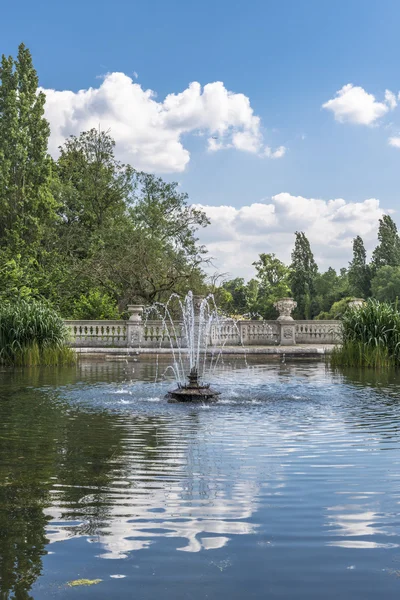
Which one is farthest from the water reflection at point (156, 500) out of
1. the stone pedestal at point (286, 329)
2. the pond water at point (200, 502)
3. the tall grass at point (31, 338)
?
the stone pedestal at point (286, 329)

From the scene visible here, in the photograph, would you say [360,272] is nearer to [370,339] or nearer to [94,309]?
[94,309]

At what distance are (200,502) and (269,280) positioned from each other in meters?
89.2

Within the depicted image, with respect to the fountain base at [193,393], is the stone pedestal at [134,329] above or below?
above

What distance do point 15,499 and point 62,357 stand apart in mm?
14795

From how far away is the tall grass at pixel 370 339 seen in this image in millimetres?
18844

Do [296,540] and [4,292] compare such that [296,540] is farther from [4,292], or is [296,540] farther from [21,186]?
[21,186]

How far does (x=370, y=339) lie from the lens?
1903 centimetres

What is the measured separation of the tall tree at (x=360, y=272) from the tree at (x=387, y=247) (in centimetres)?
162

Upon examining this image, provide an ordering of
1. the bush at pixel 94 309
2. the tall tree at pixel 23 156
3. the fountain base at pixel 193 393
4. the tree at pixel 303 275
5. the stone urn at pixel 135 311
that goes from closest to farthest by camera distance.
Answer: the fountain base at pixel 193 393 → the stone urn at pixel 135 311 → the bush at pixel 94 309 → the tall tree at pixel 23 156 → the tree at pixel 303 275

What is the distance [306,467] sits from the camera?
21.3ft

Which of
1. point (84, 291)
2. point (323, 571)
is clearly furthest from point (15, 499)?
point (84, 291)

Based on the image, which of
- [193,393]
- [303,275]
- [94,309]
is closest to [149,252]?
[94,309]

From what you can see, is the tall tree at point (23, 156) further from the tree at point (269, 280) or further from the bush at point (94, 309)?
the tree at point (269, 280)

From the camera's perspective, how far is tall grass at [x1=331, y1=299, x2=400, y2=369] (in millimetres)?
18844
